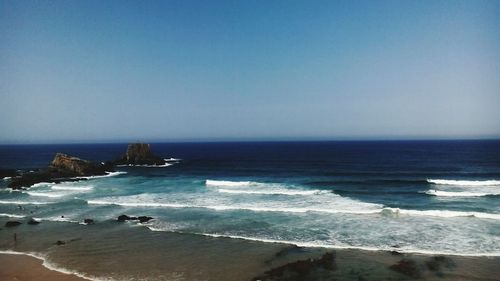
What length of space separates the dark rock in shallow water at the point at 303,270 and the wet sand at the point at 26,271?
298 inches

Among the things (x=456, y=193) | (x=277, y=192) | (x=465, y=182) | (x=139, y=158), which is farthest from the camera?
(x=139, y=158)

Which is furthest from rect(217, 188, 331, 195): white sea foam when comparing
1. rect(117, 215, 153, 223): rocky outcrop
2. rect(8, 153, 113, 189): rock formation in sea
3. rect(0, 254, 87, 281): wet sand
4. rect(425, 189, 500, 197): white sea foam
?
rect(8, 153, 113, 189): rock formation in sea

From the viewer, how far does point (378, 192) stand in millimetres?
34219

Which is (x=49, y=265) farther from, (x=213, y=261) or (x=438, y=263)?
(x=438, y=263)

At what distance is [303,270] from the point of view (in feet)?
50.9

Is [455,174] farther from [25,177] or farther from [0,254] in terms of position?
[25,177]

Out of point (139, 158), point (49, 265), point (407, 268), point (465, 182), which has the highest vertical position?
point (139, 158)

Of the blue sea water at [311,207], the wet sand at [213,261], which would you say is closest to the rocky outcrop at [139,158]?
the blue sea water at [311,207]

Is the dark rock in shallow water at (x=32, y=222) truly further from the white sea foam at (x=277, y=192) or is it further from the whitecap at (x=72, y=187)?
the white sea foam at (x=277, y=192)

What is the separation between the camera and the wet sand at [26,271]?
50.0 feet

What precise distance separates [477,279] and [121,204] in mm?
25163

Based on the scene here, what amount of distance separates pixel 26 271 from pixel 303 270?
11588 millimetres

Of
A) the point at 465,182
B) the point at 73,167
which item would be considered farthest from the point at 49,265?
the point at 465,182

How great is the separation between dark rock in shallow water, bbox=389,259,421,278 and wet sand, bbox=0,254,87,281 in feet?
41.4
